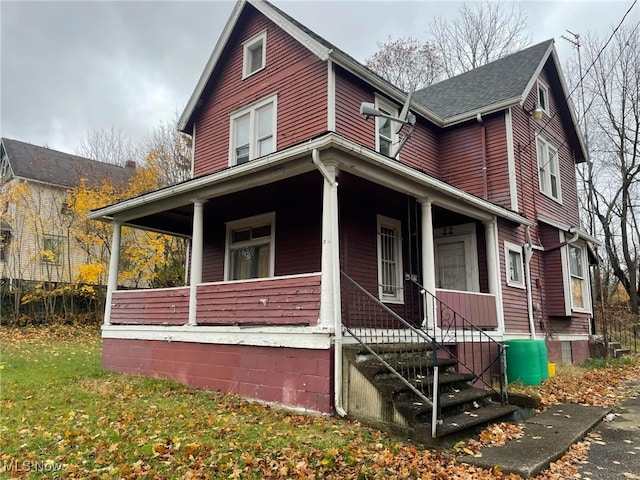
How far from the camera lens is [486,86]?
43.8ft

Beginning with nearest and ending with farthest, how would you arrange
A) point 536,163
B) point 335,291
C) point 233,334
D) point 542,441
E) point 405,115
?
point 542,441
point 335,291
point 233,334
point 405,115
point 536,163

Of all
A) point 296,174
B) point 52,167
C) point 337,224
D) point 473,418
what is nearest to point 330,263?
point 337,224

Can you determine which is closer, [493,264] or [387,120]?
[493,264]

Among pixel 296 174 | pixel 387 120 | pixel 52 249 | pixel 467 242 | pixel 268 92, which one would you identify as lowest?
pixel 467 242

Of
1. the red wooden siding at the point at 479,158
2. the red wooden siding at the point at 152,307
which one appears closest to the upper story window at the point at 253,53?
the red wooden siding at the point at 479,158

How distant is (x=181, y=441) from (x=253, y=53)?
31.6ft

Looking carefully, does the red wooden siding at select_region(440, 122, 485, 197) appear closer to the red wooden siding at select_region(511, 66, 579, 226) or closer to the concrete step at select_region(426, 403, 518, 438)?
the red wooden siding at select_region(511, 66, 579, 226)

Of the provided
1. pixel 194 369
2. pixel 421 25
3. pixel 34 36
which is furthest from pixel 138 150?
pixel 194 369

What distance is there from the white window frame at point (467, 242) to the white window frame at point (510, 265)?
0.76 meters

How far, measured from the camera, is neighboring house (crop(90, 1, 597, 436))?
21.6 ft

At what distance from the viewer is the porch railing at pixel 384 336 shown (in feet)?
18.5

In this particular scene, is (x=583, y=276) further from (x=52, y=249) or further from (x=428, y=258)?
(x=52, y=249)

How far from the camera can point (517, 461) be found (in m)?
4.54

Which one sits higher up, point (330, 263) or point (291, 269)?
point (291, 269)
